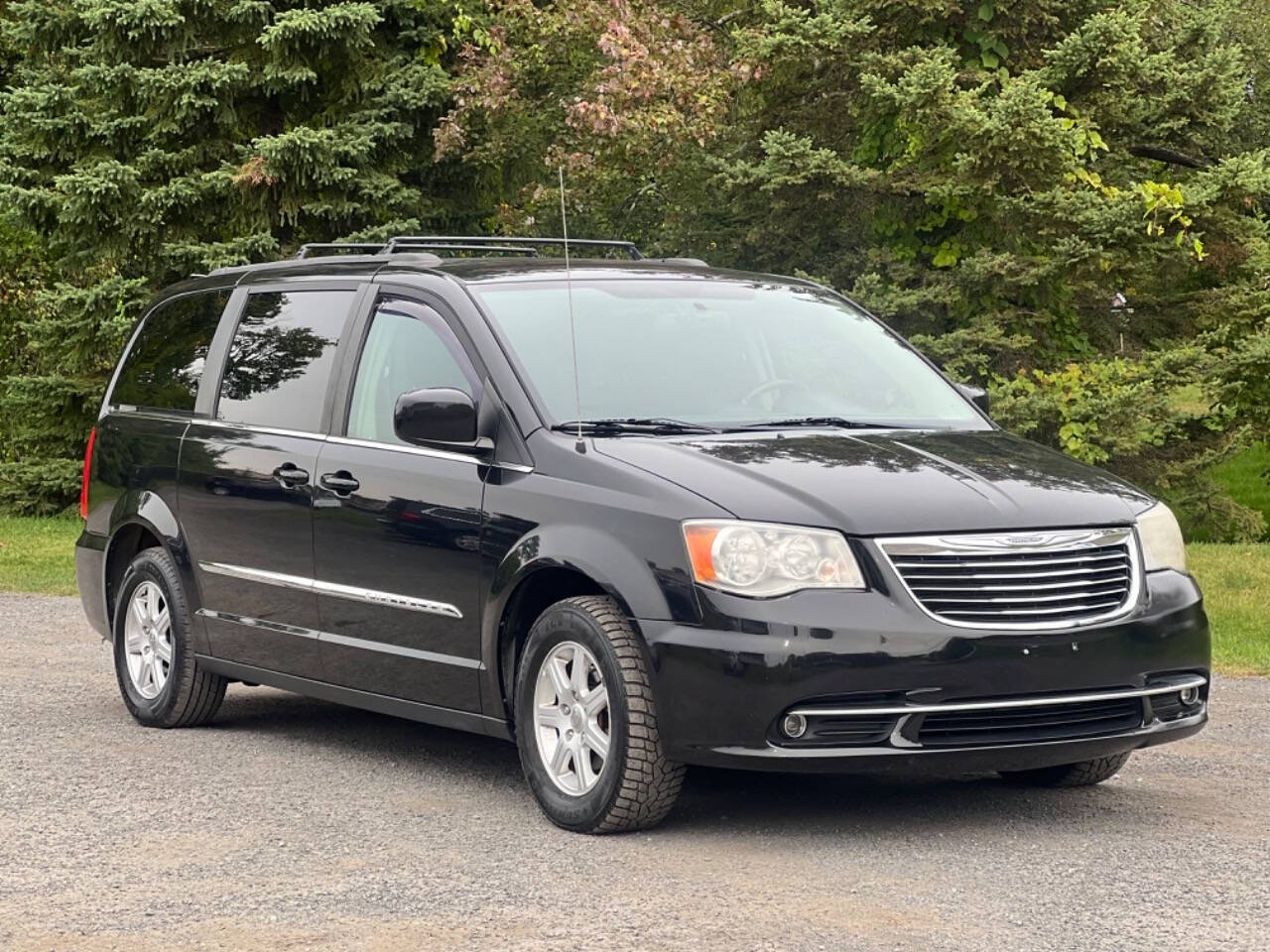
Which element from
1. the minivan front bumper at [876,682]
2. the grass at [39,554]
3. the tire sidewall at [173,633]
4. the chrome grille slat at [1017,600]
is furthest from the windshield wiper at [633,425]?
the grass at [39,554]

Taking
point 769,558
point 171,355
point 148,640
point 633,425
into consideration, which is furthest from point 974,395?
point 148,640

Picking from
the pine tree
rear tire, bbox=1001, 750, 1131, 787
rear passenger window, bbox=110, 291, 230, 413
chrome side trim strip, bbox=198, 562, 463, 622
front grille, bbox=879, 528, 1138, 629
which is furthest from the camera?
the pine tree

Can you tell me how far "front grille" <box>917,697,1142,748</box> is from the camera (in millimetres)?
6309

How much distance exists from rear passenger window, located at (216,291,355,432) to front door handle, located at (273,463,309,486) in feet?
0.55

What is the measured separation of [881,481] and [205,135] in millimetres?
15473

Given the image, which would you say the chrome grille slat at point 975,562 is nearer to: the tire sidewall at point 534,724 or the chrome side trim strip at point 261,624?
the tire sidewall at point 534,724

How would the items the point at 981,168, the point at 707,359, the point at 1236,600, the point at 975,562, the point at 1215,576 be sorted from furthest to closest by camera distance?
A: 1. the point at 981,168
2. the point at 1215,576
3. the point at 1236,600
4. the point at 707,359
5. the point at 975,562

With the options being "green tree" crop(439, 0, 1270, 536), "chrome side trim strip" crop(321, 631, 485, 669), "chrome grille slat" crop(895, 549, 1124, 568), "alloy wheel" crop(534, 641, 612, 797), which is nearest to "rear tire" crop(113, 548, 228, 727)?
"chrome side trim strip" crop(321, 631, 485, 669)

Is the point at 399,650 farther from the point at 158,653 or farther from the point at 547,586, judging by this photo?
the point at 158,653

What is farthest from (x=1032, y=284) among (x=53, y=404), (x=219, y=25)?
(x=53, y=404)

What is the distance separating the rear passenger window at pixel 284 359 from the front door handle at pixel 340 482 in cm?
32

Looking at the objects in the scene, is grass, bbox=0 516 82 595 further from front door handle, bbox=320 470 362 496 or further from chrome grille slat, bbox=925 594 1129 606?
chrome grille slat, bbox=925 594 1129 606

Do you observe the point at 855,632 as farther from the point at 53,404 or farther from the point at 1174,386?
the point at 53,404

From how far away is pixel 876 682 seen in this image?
6172mm
